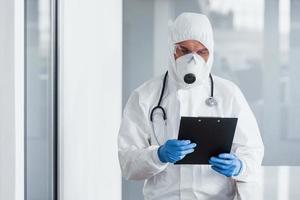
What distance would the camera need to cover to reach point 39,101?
1891mm

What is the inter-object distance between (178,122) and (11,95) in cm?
63

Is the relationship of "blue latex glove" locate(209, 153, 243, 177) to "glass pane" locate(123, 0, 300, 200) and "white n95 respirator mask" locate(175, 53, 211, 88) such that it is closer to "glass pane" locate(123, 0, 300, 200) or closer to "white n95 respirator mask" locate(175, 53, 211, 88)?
"white n95 respirator mask" locate(175, 53, 211, 88)

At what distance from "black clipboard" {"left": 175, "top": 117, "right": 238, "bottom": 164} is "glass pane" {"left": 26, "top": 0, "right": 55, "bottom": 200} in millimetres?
563

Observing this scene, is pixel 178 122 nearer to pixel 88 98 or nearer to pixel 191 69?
pixel 191 69

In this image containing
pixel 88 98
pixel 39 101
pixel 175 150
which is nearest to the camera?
pixel 175 150

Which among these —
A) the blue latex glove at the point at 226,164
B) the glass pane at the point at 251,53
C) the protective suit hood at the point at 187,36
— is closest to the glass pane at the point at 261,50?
the glass pane at the point at 251,53

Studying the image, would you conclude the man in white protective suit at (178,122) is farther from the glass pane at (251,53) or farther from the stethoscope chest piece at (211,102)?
the glass pane at (251,53)

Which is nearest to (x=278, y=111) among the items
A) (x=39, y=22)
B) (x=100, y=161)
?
(x=100, y=161)

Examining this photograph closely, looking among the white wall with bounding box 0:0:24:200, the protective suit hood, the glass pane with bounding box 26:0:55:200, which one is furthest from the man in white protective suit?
the white wall with bounding box 0:0:24:200

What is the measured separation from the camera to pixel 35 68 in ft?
5.84

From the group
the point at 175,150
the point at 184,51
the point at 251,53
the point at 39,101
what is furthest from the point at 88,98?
the point at 251,53

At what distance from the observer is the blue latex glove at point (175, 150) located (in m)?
1.56

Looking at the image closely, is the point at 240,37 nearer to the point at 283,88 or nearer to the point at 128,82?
the point at 283,88

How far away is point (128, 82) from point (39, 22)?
1659mm
